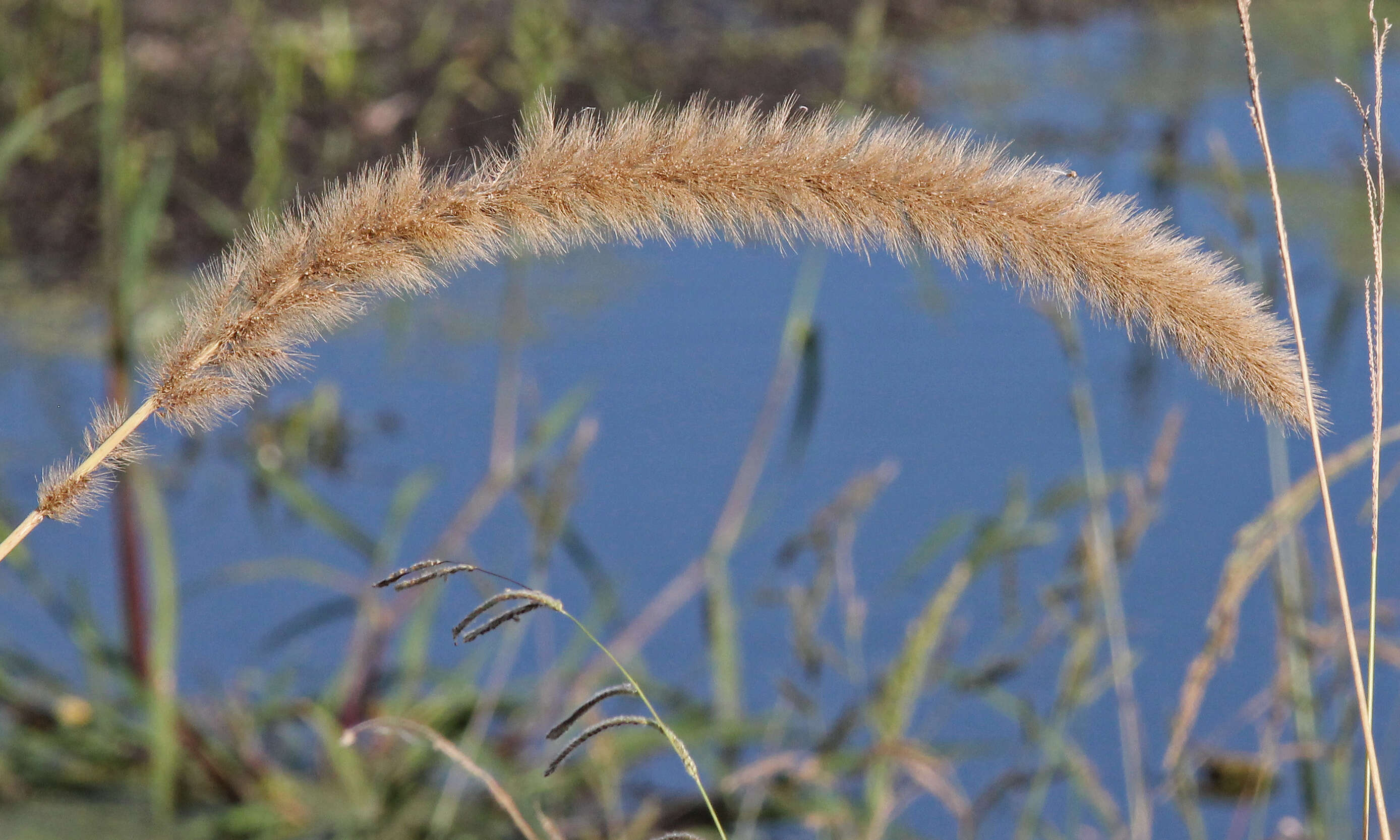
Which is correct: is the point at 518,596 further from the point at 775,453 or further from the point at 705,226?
the point at 775,453

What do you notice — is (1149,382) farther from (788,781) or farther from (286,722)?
(286,722)

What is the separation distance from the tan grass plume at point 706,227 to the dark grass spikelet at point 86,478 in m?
0.02

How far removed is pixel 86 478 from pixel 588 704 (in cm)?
24

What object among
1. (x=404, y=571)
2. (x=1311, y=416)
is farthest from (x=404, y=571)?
(x=1311, y=416)

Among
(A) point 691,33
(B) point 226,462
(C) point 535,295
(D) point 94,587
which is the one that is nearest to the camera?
(D) point 94,587

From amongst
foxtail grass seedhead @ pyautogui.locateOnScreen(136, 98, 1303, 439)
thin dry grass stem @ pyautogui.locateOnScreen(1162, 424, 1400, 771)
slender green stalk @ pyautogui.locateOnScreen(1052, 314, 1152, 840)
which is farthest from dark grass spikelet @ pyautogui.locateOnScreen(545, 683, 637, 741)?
slender green stalk @ pyautogui.locateOnScreen(1052, 314, 1152, 840)

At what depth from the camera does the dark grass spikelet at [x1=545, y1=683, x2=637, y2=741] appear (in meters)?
0.62

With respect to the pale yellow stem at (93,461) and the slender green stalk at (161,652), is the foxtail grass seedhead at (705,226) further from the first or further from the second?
the slender green stalk at (161,652)

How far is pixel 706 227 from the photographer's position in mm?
665

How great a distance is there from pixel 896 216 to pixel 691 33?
3.08 metres

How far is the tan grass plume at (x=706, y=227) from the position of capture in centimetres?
62

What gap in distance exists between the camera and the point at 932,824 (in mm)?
1571

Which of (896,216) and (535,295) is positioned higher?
(535,295)

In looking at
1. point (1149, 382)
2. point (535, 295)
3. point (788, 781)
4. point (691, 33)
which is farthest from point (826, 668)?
point (691, 33)
